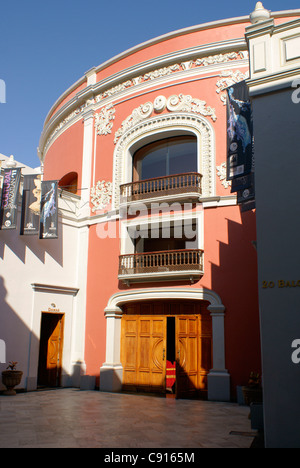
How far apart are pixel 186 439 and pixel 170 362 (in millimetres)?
8722

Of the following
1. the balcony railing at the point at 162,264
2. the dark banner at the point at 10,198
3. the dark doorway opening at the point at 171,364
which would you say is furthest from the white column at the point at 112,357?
the dark banner at the point at 10,198

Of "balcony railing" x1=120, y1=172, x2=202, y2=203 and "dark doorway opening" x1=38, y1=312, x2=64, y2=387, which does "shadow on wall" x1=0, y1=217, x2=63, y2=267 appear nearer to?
"dark doorway opening" x1=38, y1=312, x2=64, y2=387

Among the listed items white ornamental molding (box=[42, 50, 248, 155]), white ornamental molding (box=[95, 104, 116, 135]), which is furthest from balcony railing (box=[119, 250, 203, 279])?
white ornamental molding (box=[42, 50, 248, 155])

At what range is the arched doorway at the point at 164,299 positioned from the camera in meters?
12.3

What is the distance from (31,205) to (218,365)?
25.8 ft

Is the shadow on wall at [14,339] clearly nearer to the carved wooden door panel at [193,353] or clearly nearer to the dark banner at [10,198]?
the dark banner at [10,198]

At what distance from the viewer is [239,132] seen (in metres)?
11.0

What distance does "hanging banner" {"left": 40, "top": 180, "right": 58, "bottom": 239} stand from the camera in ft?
46.8

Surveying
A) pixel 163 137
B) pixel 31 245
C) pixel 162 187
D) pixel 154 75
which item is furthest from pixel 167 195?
pixel 31 245

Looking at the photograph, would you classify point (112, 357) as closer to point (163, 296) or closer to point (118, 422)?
point (163, 296)

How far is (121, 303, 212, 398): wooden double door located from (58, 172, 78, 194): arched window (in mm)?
5873

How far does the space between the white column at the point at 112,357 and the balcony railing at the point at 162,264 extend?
1.52 metres
